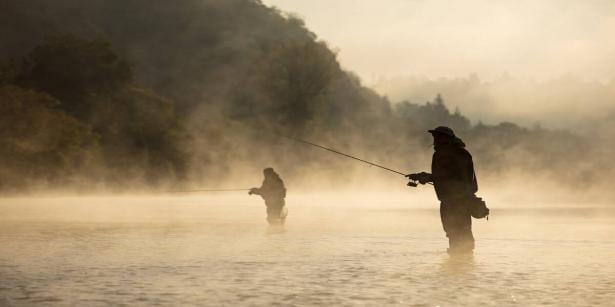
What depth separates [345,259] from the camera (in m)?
16.1

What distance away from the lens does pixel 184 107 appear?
490ft

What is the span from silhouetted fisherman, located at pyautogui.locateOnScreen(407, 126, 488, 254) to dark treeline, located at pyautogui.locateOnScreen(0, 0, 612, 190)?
5058 cm

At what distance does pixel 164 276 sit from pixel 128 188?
6452 cm

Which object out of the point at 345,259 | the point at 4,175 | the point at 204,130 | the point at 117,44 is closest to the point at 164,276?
the point at 345,259

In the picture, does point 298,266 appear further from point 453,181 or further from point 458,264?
point 453,181

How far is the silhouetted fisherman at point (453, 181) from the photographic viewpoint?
16.2 metres

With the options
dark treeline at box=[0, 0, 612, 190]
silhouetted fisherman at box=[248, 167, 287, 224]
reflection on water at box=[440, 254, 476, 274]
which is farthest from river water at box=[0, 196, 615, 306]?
dark treeline at box=[0, 0, 612, 190]

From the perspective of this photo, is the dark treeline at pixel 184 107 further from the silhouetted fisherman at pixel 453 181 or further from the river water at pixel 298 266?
the silhouetted fisherman at pixel 453 181

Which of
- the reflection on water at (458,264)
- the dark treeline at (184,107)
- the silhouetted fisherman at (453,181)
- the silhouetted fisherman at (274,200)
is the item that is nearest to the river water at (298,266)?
the reflection on water at (458,264)

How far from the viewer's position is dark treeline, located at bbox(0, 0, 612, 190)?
69125mm

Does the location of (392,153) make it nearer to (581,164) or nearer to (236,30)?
(581,164)

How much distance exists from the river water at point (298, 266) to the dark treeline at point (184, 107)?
4454 centimetres

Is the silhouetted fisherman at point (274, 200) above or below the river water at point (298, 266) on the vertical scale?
above

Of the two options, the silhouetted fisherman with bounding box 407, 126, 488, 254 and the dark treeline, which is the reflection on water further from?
the dark treeline
